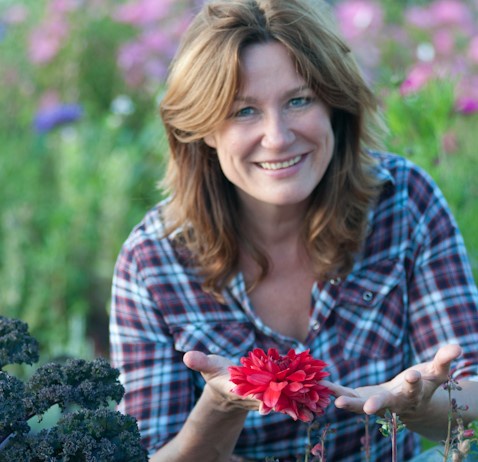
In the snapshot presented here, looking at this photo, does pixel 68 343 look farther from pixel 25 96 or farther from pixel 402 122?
pixel 25 96

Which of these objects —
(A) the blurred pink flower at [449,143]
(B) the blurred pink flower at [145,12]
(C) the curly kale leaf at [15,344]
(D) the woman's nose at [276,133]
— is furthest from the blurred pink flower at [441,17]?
(C) the curly kale leaf at [15,344]

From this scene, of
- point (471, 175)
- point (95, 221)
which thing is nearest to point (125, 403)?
point (471, 175)

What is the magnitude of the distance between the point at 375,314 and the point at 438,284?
0.14 metres

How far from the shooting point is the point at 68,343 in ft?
11.0

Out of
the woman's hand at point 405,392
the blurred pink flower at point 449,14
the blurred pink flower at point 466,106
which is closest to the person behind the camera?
the woman's hand at point 405,392

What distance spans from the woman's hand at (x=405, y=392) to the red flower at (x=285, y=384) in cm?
8

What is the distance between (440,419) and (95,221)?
239 centimetres

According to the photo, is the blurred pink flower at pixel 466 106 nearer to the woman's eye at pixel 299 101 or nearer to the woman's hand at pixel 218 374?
the woman's eye at pixel 299 101

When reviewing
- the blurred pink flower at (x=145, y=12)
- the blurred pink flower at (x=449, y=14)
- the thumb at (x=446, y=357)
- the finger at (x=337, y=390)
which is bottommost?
the finger at (x=337, y=390)

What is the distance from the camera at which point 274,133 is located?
1.72 metres

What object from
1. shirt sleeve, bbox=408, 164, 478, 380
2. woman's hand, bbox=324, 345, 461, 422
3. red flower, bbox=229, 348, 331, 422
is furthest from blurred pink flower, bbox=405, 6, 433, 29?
red flower, bbox=229, 348, 331, 422

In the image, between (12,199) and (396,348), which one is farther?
(12,199)

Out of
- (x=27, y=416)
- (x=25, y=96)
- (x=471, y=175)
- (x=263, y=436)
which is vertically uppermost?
(x=25, y=96)

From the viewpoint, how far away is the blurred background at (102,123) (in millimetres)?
2729
